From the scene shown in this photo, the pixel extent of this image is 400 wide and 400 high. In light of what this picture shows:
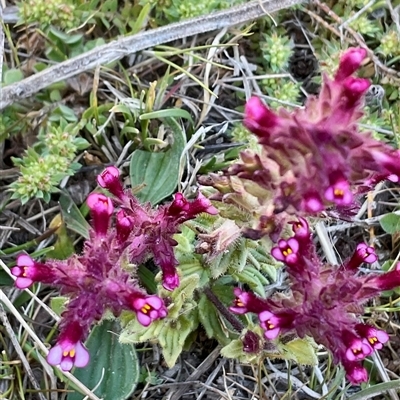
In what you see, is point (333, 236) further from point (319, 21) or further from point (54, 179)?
point (54, 179)

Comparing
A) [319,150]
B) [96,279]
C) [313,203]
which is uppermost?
[319,150]

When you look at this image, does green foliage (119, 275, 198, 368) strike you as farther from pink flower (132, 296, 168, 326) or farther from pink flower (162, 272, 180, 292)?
pink flower (132, 296, 168, 326)

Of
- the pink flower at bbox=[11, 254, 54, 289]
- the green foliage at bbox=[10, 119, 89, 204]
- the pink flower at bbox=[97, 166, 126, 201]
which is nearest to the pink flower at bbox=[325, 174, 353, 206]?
the pink flower at bbox=[97, 166, 126, 201]

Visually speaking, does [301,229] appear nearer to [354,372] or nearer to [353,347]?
[353,347]

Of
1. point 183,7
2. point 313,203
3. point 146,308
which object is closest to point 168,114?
point 183,7

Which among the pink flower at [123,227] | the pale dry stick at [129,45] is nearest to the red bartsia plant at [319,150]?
the pink flower at [123,227]
